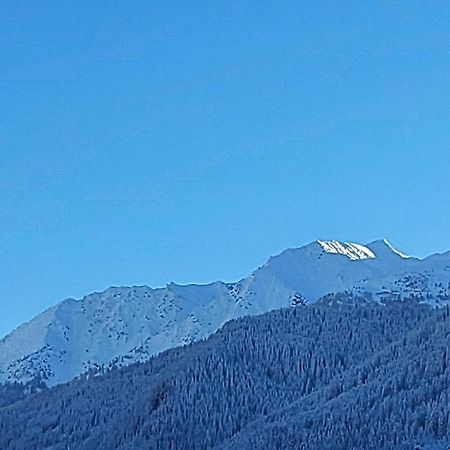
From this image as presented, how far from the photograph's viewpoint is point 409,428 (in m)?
199

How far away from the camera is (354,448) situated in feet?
639

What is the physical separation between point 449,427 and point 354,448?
1745cm

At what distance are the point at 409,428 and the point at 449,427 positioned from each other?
809 cm

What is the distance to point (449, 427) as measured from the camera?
19388 centimetres

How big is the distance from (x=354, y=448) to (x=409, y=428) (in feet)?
38.2
